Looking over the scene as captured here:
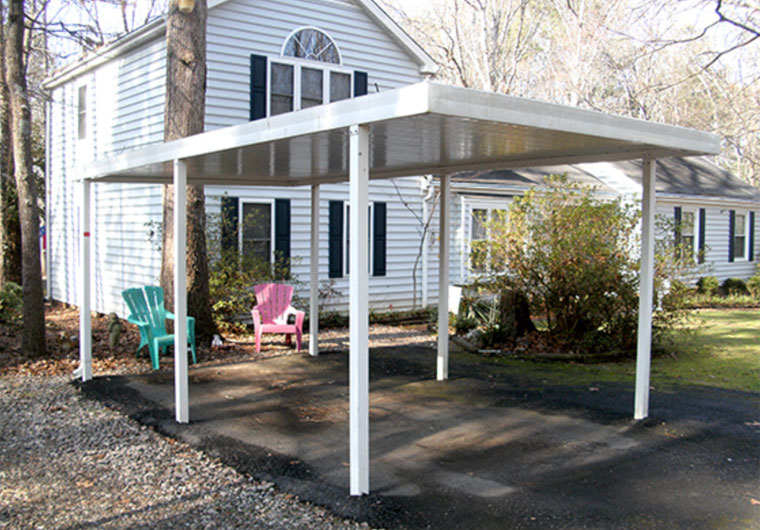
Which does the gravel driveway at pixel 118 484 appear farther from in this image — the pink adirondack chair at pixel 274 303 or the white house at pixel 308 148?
the pink adirondack chair at pixel 274 303

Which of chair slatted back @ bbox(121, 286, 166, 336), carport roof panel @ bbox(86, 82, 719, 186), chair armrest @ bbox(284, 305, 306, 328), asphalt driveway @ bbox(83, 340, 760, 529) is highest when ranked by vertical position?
carport roof panel @ bbox(86, 82, 719, 186)

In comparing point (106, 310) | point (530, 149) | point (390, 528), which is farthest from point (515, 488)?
point (106, 310)

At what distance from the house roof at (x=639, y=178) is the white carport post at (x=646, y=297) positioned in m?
7.88

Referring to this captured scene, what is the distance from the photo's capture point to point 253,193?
1136cm

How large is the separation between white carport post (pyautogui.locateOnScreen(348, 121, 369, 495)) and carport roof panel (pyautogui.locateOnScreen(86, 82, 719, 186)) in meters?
0.22

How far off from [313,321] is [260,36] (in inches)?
222

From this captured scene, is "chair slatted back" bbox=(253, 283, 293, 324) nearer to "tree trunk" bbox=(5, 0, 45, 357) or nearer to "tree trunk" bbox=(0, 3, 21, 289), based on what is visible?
"tree trunk" bbox=(5, 0, 45, 357)

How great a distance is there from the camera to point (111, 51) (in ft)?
39.6

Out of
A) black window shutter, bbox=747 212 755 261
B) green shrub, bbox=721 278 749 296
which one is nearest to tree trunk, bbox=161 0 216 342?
green shrub, bbox=721 278 749 296

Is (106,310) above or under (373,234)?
under

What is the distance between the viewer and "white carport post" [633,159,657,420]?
573 cm

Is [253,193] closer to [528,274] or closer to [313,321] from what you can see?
[313,321]

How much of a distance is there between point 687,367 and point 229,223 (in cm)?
742

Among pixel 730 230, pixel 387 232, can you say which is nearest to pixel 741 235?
pixel 730 230
